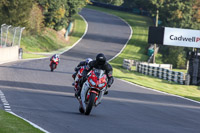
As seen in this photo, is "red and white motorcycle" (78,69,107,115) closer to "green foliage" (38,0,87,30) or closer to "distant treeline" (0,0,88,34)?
"distant treeline" (0,0,88,34)

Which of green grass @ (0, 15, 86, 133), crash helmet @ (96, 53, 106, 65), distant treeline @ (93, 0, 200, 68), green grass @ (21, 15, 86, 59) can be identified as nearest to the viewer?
crash helmet @ (96, 53, 106, 65)

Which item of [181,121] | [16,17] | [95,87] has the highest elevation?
[16,17]

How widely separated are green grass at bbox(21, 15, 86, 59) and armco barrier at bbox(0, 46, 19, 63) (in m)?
10.6

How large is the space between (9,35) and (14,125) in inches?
1151

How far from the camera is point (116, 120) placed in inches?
447

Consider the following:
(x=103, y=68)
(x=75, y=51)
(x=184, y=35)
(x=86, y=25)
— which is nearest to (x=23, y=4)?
(x=75, y=51)

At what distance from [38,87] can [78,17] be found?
224 feet

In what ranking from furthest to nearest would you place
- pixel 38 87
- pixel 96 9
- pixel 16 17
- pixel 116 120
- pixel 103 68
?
pixel 96 9
pixel 16 17
pixel 38 87
pixel 103 68
pixel 116 120

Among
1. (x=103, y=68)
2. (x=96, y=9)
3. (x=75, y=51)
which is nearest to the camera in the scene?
(x=103, y=68)

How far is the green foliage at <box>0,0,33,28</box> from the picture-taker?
50.9 meters

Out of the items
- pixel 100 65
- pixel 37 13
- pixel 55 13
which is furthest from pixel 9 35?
pixel 55 13

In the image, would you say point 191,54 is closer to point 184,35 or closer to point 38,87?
point 184,35

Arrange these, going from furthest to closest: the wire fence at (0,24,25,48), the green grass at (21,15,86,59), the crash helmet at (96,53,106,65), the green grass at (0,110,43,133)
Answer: the green grass at (21,15,86,59)
the wire fence at (0,24,25,48)
the crash helmet at (96,53,106,65)
the green grass at (0,110,43,133)

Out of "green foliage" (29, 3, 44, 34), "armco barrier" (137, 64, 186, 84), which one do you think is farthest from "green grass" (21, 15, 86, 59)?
"armco barrier" (137, 64, 186, 84)
